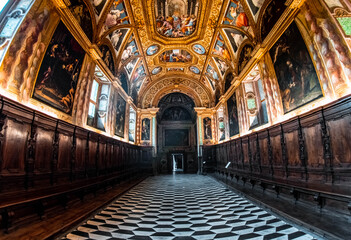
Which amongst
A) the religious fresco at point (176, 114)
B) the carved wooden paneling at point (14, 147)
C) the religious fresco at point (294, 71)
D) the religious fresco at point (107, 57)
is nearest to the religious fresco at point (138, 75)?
the religious fresco at point (107, 57)

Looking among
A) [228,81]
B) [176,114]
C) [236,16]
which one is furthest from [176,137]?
[236,16]

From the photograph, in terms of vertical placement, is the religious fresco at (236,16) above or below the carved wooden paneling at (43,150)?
above

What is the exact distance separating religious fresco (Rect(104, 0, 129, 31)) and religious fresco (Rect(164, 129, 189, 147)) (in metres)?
15.8

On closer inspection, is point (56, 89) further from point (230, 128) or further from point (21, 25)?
point (230, 128)

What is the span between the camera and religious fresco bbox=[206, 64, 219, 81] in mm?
16761

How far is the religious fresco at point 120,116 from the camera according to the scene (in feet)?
43.1

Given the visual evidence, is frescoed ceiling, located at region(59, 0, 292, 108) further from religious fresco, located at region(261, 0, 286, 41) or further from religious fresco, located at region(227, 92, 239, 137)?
religious fresco, located at region(227, 92, 239, 137)

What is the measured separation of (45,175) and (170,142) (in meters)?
18.4

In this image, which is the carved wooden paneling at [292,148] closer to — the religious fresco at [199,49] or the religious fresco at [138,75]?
the religious fresco at [199,49]

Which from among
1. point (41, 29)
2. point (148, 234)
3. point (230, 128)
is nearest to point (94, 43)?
point (41, 29)

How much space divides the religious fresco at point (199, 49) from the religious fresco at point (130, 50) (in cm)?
461

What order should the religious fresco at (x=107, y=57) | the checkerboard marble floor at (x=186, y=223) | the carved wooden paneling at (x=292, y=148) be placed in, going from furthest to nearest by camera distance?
1. the religious fresco at (x=107, y=57)
2. the carved wooden paneling at (x=292, y=148)
3. the checkerboard marble floor at (x=186, y=223)

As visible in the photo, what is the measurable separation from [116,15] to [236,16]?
6483 mm

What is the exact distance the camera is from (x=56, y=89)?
6.74 m
